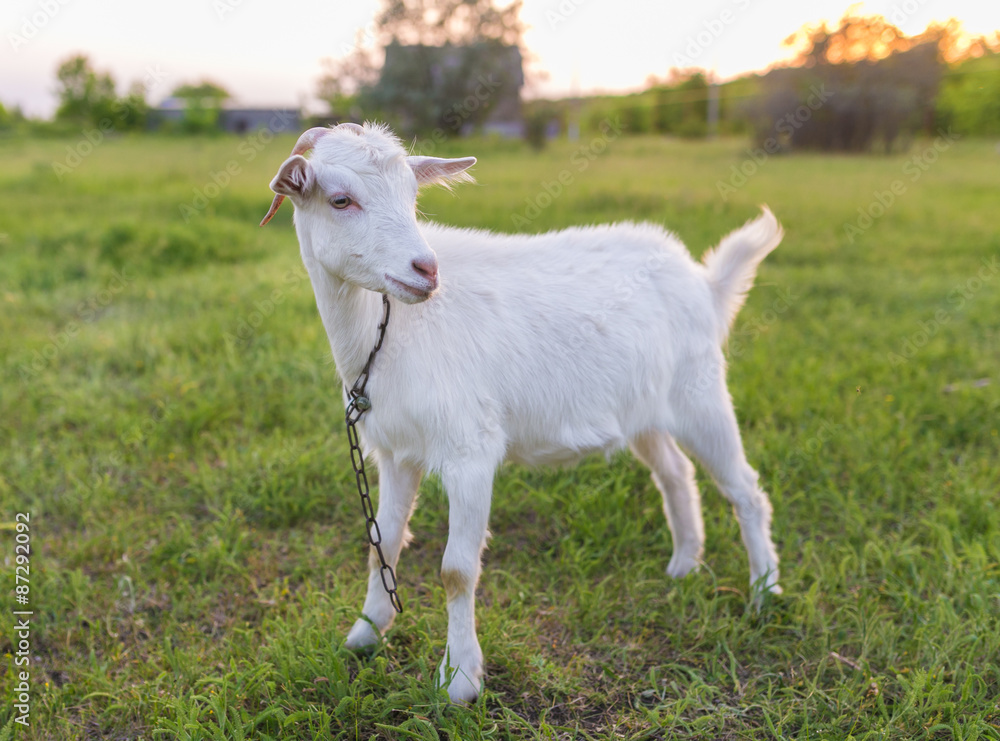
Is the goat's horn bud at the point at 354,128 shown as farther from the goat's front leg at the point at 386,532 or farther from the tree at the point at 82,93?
the tree at the point at 82,93

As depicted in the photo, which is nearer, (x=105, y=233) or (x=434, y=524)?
(x=434, y=524)

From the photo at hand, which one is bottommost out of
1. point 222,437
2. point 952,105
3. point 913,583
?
point 913,583

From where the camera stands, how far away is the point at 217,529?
3.12 meters

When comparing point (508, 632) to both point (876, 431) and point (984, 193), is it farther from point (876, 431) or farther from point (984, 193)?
point (984, 193)

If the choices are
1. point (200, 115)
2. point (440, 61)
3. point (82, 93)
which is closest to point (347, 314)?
point (440, 61)

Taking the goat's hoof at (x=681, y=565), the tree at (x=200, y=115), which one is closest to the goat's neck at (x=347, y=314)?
the goat's hoof at (x=681, y=565)

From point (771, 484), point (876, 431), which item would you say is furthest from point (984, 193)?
point (771, 484)

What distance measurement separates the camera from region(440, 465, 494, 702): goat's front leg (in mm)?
Result: 2156

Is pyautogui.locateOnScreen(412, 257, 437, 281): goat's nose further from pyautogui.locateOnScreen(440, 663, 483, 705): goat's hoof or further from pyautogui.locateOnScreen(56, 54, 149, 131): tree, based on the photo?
pyautogui.locateOnScreen(56, 54, 149, 131): tree

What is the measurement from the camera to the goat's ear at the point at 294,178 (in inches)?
72.6

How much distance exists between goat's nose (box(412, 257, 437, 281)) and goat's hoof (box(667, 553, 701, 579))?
1744mm

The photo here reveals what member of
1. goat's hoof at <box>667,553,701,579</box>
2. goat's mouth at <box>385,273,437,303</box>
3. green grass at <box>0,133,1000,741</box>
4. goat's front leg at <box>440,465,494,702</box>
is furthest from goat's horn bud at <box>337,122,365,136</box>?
goat's hoof at <box>667,553,701,579</box>

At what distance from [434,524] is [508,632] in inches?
29.6

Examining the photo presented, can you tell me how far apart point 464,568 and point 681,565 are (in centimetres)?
117
